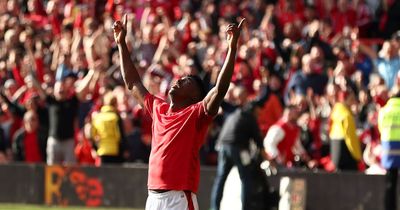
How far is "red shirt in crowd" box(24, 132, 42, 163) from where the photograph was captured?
1962cm

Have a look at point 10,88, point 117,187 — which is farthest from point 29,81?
point 117,187

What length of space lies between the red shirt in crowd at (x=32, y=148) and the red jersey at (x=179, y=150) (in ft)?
34.8

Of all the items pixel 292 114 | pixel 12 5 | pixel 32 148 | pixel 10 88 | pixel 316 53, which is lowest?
pixel 32 148

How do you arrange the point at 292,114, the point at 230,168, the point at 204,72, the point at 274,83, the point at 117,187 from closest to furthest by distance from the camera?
the point at 230,168, the point at 292,114, the point at 117,187, the point at 274,83, the point at 204,72

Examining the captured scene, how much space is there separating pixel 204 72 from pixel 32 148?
299cm

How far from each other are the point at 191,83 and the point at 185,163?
60cm

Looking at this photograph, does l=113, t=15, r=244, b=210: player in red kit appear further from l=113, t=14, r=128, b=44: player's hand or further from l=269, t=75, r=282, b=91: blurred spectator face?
l=269, t=75, r=282, b=91: blurred spectator face

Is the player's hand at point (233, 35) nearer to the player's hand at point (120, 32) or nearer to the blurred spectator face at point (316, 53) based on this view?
the player's hand at point (120, 32)

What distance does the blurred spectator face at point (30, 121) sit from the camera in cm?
1944

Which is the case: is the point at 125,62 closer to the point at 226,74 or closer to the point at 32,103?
the point at 226,74

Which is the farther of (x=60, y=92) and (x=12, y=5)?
(x=12, y=5)

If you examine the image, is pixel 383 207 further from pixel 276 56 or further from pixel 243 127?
pixel 276 56

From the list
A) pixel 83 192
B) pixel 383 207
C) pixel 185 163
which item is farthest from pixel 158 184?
pixel 83 192

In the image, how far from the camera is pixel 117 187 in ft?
61.3
